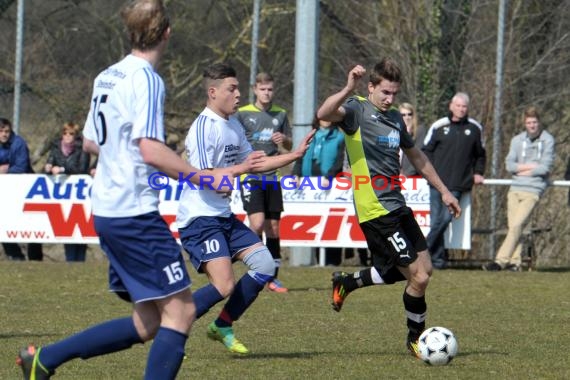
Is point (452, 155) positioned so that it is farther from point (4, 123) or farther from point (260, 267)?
point (260, 267)

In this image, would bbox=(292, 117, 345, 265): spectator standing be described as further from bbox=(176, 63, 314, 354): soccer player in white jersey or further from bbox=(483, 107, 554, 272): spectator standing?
bbox=(176, 63, 314, 354): soccer player in white jersey

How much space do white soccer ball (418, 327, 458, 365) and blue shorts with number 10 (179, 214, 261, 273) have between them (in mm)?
1301

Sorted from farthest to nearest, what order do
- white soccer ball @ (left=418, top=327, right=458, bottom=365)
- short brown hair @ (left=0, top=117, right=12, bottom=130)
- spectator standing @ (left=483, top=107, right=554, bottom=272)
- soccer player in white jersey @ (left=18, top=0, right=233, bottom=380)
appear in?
short brown hair @ (left=0, top=117, right=12, bottom=130) < spectator standing @ (left=483, top=107, right=554, bottom=272) < white soccer ball @ (left=418, top=327, right=458, bottom=365) < soccer player in white jersey @ (left=18, top=0, right=233, bottom=380)

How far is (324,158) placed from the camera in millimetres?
13969

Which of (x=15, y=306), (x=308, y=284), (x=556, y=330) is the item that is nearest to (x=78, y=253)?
(x=308, y=284)

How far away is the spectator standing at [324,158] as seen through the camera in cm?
1390

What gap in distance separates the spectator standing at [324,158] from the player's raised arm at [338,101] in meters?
6.13

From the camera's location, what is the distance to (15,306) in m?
10.2

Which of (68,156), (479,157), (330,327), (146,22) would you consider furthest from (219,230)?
(68,156)

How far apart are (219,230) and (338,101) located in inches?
43.4

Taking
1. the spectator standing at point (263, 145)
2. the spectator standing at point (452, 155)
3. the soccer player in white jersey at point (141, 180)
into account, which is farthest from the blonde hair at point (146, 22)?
the spectator standing at point (452, 155)

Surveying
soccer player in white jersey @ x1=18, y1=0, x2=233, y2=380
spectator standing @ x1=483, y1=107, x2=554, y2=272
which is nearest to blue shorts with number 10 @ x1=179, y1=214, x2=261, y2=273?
soccer player in white jersey @ x1=18, y1=0, x2=233, y2=380

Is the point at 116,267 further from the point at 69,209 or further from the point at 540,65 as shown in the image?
the point at 540,65

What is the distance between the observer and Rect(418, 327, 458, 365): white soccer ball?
23.5 ft
